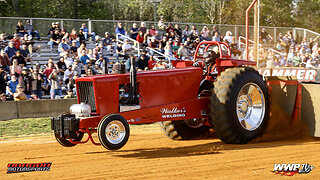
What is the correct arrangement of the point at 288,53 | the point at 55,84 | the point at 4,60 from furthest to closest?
the point at 288,53
the point at 4,60
the point at 55,84

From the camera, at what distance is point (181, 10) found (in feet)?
150

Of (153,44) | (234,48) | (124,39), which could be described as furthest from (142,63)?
(234,48)

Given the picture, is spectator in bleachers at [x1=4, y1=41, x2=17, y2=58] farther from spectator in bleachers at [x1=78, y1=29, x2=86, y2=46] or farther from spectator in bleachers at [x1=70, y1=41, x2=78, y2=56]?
spectator in bleachers at [x1=78, y1=29, x2=86, y2=46]

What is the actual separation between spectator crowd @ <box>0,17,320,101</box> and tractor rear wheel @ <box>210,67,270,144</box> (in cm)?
212

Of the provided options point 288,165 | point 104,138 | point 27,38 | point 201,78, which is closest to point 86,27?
point 27,38

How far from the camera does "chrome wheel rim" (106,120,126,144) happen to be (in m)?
6.69

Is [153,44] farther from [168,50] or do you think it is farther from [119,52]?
[119,52]

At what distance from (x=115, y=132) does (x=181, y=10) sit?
132 ft

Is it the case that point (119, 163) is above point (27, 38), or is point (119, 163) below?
below

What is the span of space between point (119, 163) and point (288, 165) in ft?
7.87

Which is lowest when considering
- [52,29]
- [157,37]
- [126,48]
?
[126,48]

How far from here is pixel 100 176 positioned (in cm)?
559

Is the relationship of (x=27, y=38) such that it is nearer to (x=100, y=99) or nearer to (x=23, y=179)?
(x=100, y=99)

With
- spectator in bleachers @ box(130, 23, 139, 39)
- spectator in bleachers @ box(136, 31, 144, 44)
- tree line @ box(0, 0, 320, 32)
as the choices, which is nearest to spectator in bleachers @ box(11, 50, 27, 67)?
spectator in bleachers @ box(136, 31, 144, 44)
